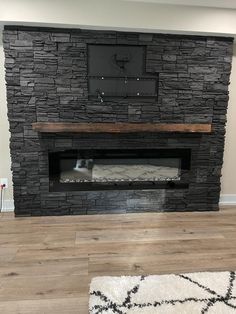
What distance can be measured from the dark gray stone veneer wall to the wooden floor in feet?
0.68

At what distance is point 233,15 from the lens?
2652mm

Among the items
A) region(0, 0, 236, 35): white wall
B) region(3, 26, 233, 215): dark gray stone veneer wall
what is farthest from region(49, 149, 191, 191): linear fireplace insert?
region(0, 0, 236, 35): white wall

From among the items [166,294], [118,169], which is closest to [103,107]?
[118,169]

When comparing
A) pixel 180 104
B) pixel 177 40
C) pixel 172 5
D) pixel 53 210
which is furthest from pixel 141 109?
pixel 53 210

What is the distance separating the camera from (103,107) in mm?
2773

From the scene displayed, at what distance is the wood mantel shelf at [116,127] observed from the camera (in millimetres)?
2662

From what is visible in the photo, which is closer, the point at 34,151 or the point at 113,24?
the point at 113,24

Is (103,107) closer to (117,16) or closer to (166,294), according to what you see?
(117,16)

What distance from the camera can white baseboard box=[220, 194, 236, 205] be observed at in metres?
3.32

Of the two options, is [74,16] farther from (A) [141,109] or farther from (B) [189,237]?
(B) [189,237]

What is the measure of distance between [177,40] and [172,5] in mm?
315

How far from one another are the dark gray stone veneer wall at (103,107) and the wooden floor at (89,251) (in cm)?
21

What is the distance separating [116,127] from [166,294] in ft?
5.07

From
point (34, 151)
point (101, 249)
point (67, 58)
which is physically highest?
point (67, 58)
